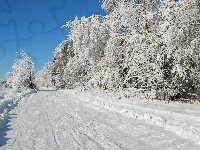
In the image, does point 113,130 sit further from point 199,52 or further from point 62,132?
point 199,52

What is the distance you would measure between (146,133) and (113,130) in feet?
4.63

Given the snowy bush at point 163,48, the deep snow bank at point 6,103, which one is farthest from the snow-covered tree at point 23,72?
the snowy bush at point 163,48

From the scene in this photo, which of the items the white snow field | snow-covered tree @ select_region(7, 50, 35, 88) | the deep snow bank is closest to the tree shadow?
the white snow field

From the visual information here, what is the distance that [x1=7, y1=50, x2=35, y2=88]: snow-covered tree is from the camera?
241 feet

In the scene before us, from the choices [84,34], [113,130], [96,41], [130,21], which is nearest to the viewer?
[113,130]

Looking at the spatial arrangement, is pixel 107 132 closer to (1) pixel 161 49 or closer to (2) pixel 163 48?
(1) pixel 161 49

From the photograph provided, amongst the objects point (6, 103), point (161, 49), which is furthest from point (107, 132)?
point (6, 103)

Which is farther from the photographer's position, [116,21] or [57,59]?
[57,59]

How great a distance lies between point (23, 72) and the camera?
2906 inches

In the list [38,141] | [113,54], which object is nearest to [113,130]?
[38,141]

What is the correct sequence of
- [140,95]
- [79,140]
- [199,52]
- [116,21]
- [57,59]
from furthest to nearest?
[57,59] < [116,21] < [140,95] < [199,52] < [79,140]

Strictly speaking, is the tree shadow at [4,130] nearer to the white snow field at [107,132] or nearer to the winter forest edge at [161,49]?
the white snow field at [107,132]

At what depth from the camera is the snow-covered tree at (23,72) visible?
73.4m

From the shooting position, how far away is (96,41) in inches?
1465
